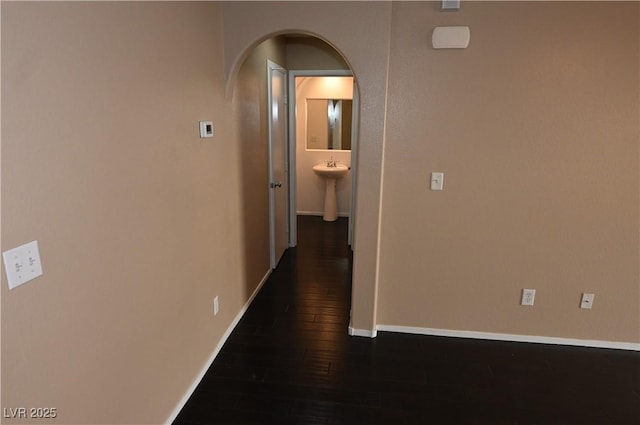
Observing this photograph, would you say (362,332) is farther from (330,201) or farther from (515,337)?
(330,201)

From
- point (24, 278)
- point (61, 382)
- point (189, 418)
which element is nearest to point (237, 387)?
point (189, 418)

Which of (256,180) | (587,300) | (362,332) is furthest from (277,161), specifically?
(587,300)

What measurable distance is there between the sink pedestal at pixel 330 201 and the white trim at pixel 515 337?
317 centimetres

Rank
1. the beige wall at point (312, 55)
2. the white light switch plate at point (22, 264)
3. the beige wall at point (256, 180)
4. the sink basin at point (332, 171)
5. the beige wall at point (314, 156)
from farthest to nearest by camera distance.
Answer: the beige wall at point (314, 156)
the sink basin at point (332, 171)
the beige wall at point (312, 55)
the beige wall at point (256, 180)
the white light switch plate at point (22, 264)

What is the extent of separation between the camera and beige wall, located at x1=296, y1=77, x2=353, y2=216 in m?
5.68

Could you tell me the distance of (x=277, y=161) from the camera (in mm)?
3926

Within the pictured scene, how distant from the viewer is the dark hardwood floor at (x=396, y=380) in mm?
2029

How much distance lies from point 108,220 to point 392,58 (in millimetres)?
1884

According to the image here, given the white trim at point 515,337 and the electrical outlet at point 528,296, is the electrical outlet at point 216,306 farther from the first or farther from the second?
the electrical outlet at point 528,296

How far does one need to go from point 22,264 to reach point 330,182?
190 inches

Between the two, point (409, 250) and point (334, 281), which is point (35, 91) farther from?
point (334, 281)

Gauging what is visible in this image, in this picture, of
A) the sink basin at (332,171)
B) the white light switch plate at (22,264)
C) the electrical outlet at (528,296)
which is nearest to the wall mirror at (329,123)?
the sink basin at (332,171)

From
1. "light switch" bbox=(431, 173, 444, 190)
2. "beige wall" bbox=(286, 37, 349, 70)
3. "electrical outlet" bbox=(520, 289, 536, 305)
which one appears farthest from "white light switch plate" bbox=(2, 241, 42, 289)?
"beige wall" bbox=(286, 37, 349, 70)

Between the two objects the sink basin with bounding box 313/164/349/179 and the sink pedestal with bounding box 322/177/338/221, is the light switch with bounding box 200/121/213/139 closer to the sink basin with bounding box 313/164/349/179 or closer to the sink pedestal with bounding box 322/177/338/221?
the sink basin with bounding box 313/164/349/179
